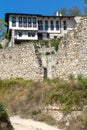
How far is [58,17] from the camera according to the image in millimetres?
73375

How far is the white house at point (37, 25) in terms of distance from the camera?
72.2 meters

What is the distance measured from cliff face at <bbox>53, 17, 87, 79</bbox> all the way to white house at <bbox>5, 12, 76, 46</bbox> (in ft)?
149

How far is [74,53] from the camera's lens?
25.7 meters

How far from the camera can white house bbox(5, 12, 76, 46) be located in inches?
2842

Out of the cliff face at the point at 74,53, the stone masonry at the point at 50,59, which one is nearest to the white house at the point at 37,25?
the stone masonry at the point at 50,59

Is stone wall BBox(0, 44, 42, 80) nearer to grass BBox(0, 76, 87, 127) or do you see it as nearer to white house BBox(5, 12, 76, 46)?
grass BBox(0, 76, 87, 127)

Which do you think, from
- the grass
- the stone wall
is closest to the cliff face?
the grass

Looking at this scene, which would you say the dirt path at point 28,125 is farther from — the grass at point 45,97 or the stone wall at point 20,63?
the stone wall at point 20,63

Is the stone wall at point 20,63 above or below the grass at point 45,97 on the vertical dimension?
above

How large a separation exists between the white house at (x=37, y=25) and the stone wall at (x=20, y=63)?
37.9 metres

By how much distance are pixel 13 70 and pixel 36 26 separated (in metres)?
41.3

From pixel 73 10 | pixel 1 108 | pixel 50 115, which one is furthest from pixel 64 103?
pixel 73 10

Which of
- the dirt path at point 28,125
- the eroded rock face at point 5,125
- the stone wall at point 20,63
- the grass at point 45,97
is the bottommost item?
the dirt path at point 28,125

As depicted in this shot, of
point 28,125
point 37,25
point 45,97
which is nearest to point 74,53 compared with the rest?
Result: point 45,97
